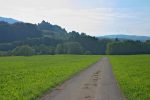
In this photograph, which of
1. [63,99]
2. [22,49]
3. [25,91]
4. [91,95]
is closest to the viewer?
[63,99]

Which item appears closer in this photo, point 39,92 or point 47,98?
point 47,98

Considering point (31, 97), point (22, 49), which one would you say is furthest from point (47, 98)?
point (22, 49)

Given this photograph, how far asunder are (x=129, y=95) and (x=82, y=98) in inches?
140

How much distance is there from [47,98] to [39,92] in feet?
8.50

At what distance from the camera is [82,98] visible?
1905 centimetres

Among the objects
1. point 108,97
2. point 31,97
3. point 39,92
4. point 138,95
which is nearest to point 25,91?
point 39,92

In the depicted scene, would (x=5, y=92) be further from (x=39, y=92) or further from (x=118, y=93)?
(x=118, y=93)

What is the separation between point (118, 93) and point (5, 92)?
7.41m

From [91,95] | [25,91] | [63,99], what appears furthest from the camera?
[25,91]

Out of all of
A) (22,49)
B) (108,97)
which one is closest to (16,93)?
(108,97)

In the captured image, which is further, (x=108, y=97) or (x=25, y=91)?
(x=25, y=91)

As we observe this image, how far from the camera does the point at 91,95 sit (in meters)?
20.5

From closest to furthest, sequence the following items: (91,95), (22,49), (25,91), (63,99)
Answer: (63,99) < (91,95) < (25,91) < (22,49)

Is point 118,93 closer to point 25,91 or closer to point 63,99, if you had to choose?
point 63,99
